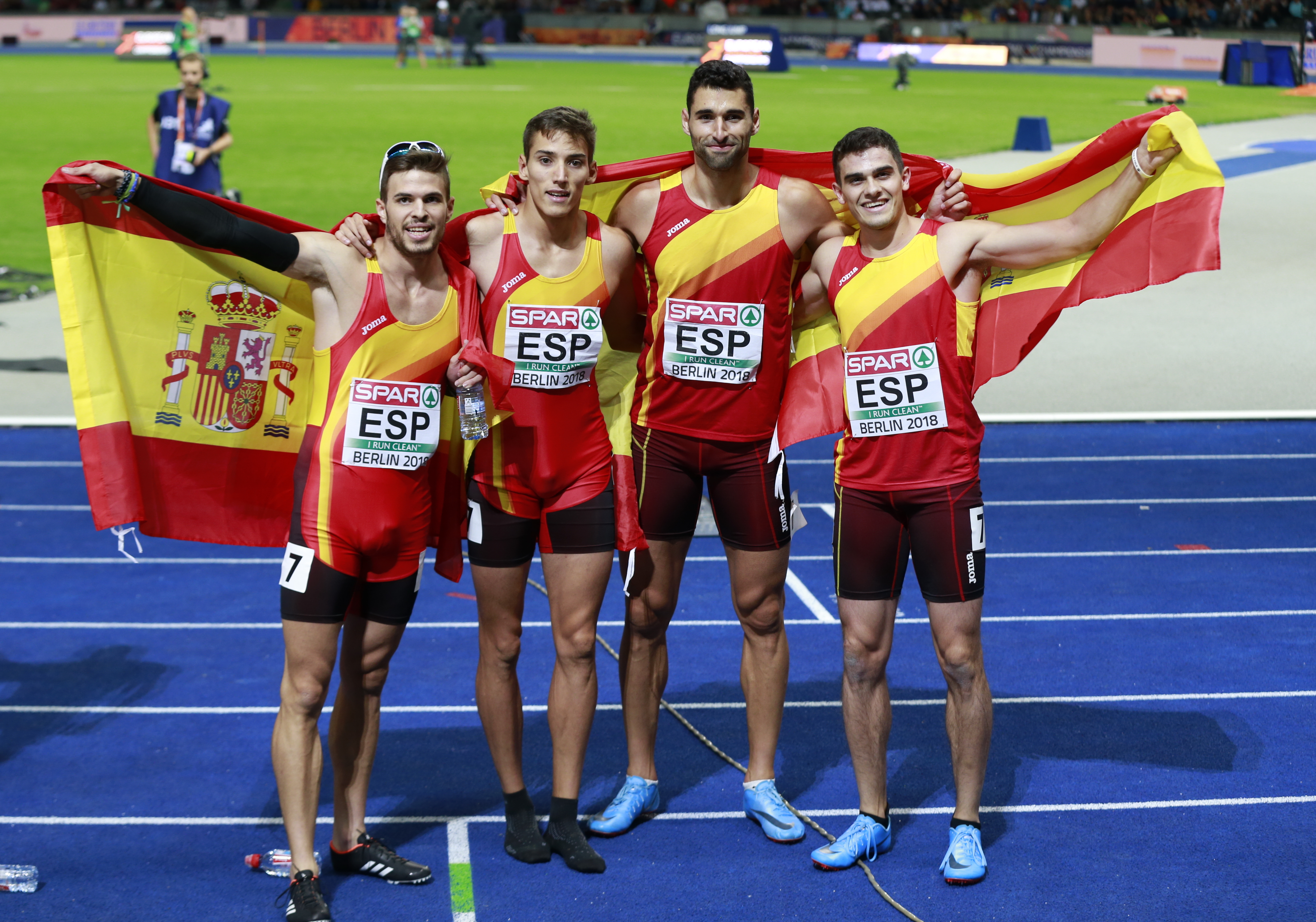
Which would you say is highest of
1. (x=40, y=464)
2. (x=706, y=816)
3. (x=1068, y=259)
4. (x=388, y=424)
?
(x=1068, y=259)

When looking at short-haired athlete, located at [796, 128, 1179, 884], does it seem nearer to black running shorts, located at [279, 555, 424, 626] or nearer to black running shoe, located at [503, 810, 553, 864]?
black running shoe, located at [503, 810, 553, 864]

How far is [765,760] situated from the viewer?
4.67 metres

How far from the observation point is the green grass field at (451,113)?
2042 cm

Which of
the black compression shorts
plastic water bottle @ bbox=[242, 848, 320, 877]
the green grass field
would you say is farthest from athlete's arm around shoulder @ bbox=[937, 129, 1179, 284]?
the green grass field

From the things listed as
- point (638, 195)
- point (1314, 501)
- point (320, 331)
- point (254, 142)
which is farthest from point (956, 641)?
point (254, 142)

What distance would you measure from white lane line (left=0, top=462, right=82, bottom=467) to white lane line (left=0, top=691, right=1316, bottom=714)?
3.65m

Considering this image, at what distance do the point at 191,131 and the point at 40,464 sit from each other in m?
3.94

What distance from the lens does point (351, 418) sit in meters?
4.03

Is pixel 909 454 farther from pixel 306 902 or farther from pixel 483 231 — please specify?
pixel 306 902

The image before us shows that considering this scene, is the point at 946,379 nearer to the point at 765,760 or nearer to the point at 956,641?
the point at 956,641

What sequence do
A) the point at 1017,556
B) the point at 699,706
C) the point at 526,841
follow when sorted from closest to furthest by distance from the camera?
the point at 526,841 → the point at 699,706 → the point at 1017,556

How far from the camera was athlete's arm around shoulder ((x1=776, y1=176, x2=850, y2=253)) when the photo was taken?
14.8ft

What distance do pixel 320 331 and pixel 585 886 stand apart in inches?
72.7

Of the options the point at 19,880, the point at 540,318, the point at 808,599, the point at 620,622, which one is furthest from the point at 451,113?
the point at 19,880
